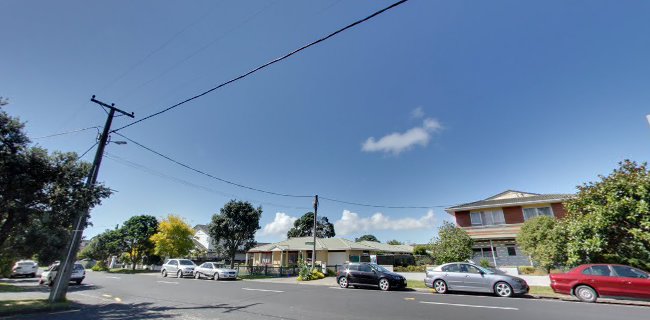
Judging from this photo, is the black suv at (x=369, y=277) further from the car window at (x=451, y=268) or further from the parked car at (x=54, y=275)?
the parked car at (x=54, y=275)

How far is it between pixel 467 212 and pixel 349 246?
14749 millimetres

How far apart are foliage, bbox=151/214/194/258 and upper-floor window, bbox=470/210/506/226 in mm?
32104

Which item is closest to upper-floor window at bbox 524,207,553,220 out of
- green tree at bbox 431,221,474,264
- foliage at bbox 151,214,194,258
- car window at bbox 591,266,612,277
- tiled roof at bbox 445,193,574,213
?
tiled roof at bbox 445,193,574,213

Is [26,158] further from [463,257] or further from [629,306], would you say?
[463,257]

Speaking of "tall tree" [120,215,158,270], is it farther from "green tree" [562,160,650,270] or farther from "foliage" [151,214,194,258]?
"green tree" [562,160,650,270]

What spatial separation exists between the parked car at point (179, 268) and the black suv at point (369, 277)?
55.5 ft

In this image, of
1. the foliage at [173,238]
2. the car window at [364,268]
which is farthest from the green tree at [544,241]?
the foliage at [173,238]

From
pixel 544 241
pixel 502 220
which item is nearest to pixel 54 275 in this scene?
pixel 544 241

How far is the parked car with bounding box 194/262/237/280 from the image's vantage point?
945 inches

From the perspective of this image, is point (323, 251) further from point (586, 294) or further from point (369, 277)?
point (586, 294)

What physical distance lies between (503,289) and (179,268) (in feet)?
86.6

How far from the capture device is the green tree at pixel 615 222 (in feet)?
39.0

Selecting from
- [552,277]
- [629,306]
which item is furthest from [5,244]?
[629,306]

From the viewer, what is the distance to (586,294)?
36.4 ft
